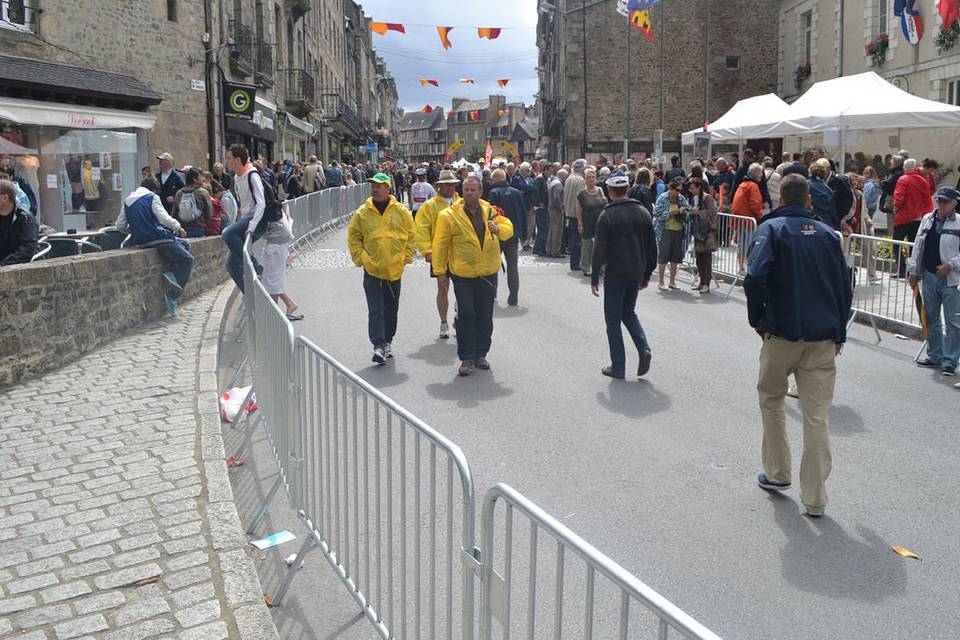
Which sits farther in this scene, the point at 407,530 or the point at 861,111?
the point at 861,111

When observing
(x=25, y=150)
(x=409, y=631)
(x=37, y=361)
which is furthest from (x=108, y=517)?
(x=25, y=150)

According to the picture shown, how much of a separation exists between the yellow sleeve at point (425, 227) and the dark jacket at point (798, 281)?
14.4ft

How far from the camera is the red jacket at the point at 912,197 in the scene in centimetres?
1364

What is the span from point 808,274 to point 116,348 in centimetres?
671

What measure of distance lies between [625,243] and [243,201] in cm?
446

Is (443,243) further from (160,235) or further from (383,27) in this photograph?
(383,27)

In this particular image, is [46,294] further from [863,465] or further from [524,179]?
[524,179]

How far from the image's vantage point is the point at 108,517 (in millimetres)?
4754

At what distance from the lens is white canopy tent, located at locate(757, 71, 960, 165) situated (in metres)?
14.0

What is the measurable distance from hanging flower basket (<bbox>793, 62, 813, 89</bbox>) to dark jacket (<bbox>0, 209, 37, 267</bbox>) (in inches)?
1127

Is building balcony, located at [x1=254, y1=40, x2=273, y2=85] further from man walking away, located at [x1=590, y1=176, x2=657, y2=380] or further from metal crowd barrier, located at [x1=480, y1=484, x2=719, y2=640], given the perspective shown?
metal crowd barrier, located at [x1=480, y1=484, x2=719, y2=640]

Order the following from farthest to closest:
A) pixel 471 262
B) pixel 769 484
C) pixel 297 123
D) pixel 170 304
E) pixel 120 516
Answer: pixel 297 123
pixel 170 304
pixel 471 262
pixel 769 484
pixel 120 516

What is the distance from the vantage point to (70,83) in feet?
58.1

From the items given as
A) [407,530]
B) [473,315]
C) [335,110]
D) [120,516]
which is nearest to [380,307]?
[473,315]
